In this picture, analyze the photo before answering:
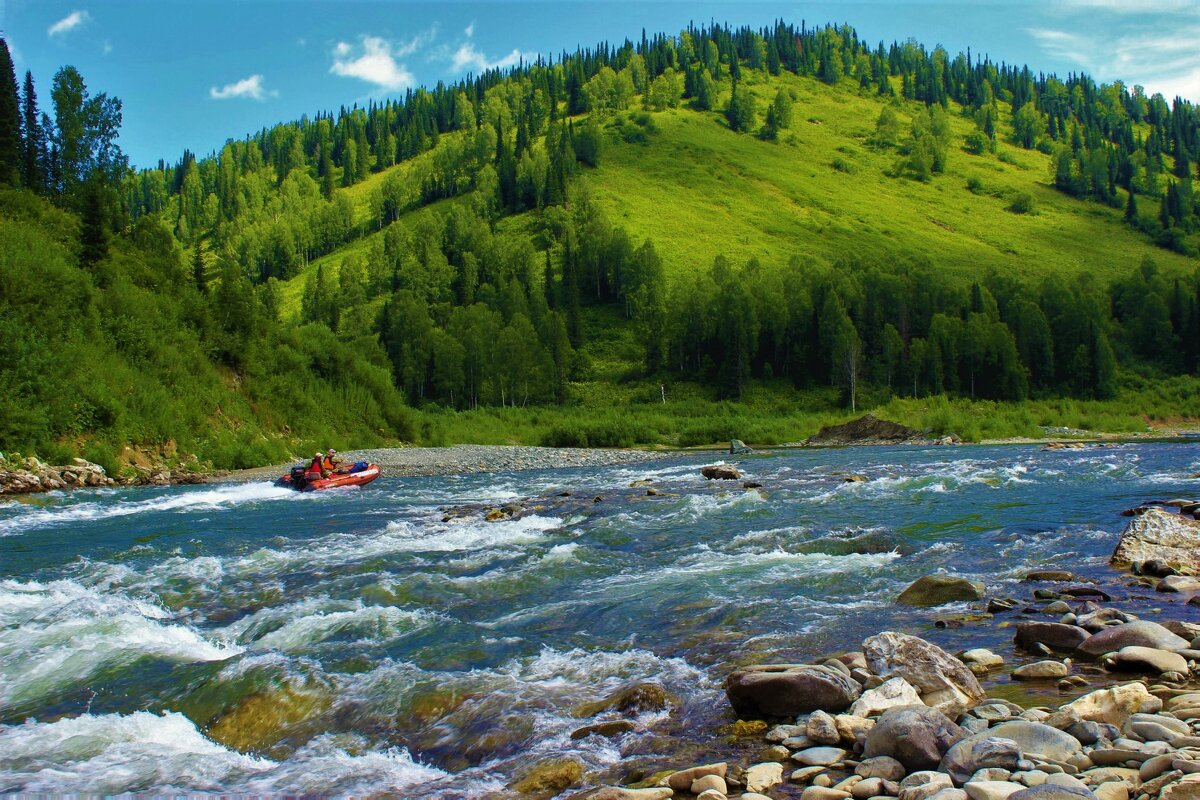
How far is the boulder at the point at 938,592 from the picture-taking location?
11977 millimetres

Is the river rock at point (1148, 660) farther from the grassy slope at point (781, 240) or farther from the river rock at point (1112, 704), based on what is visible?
the grassy slope at point (781, 240)

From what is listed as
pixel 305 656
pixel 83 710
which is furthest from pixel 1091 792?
pixel 83 710

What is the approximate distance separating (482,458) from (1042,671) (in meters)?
45.1

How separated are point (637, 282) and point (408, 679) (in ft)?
372

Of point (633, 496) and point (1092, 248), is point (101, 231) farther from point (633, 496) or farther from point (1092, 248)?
point (1092, 248)

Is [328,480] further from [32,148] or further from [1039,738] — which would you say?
[32,148]

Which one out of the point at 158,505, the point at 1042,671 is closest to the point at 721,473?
the point at 158,505

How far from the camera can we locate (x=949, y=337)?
300ft

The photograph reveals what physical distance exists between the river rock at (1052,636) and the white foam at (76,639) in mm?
10633

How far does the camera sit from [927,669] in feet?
26.8

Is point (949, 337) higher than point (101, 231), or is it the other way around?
point (101, 231)

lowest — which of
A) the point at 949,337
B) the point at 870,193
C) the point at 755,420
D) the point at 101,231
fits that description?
the point at 755,420

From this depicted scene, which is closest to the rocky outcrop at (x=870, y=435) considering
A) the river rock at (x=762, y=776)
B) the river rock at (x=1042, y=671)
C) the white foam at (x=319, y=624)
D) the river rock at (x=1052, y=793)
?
the river rock at (x=1042, y=671)

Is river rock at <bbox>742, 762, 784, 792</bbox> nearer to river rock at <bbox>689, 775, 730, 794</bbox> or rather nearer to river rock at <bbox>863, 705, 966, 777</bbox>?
river rock at <bbox>689, 775, 730, 794</bbox>
